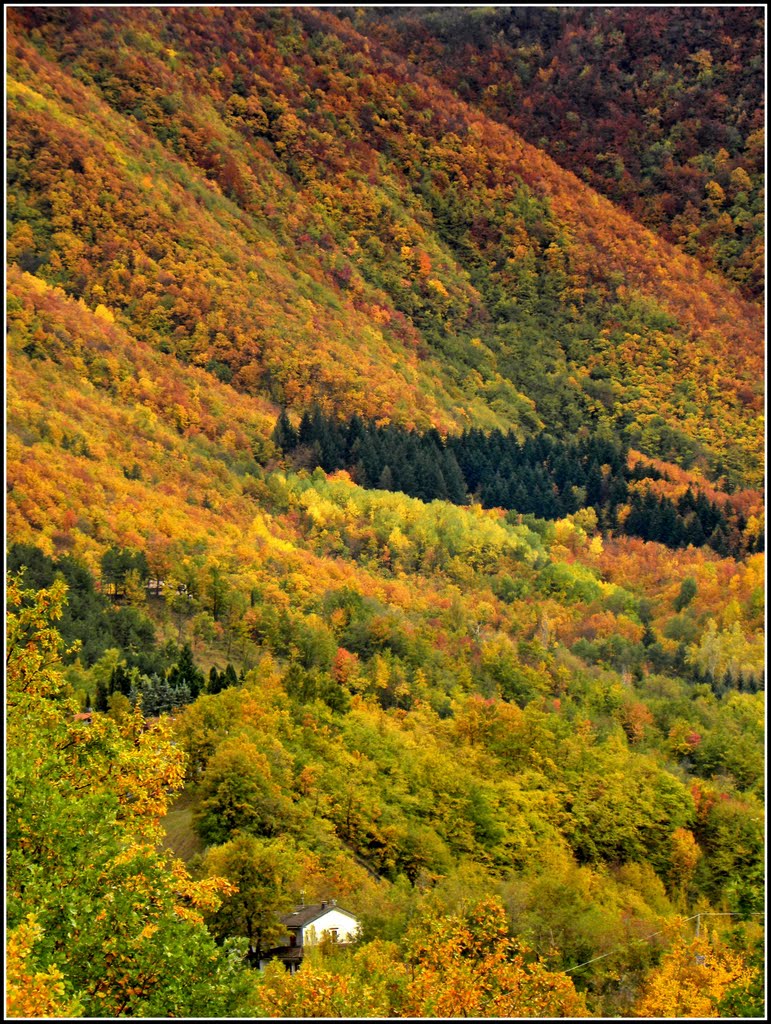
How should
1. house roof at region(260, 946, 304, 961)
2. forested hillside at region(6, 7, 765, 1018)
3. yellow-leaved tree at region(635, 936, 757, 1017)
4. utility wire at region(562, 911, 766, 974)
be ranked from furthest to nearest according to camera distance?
1. utility wire at region(562, 911, 766, 974)
2. house roof at region(260, 946, 304, 961)
3. yellow-leaved tree at region(635, 936, 757, 1017)
4. forested hillside at region(6, 7, 765, 1018)

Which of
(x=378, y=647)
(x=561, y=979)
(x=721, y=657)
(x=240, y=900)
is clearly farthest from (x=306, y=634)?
(x=561, y=979)

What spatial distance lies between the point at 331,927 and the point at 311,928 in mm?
1619

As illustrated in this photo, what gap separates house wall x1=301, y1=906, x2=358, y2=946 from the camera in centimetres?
6331

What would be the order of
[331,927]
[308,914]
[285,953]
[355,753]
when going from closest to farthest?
[285,953]
[331,927]
[308,914]
[355,753]

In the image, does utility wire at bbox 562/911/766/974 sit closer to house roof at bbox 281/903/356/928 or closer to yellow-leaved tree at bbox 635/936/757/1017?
yellow-leaved tree at bbox 635/936/757/1017

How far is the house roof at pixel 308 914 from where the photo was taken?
6456 cm

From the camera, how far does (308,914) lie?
217 feet

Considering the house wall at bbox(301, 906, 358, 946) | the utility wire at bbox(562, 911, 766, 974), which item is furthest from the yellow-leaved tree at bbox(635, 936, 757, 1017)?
the house wall at bbox(301, 906, 358, 946)

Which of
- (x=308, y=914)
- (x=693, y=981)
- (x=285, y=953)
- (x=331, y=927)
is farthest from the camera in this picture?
(x=308, y=914)

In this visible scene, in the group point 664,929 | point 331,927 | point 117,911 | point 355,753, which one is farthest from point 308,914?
point 117,911

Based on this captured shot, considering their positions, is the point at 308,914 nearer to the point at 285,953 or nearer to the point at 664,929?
the point at 285,953

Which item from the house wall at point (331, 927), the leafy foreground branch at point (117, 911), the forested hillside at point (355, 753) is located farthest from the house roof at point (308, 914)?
the leafy foreground branch at point (117, 911)

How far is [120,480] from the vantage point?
17300 cm

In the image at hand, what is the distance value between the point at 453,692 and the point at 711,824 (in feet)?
89.9
